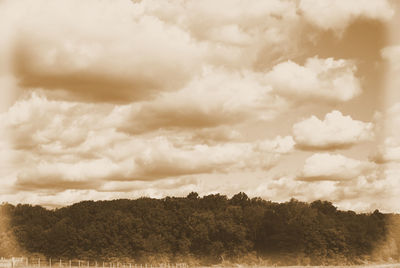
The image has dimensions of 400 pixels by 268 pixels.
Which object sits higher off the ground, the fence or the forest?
the forest

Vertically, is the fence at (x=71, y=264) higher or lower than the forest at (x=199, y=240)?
lower

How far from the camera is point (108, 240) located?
594 feet

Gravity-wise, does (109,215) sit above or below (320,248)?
above

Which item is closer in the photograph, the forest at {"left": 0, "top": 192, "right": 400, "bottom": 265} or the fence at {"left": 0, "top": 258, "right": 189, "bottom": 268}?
the fence at {"left": 0, "top": 258, "right": 189, "bottom": 268}

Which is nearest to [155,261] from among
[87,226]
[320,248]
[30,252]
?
[87,226]

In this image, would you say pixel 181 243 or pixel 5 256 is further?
pixel 181 243

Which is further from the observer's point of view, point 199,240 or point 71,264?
point 199,240

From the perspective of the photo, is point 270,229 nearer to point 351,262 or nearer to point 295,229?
point 295,229

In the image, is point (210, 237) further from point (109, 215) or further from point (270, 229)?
point (109, 215)

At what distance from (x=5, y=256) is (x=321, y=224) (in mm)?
100464

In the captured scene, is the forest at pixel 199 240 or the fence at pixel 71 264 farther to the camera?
the forest at pixel 199 240

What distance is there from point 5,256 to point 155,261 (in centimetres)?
4564

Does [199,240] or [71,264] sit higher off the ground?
[199,240]

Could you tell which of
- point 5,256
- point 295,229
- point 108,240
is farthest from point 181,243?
point 5,256
